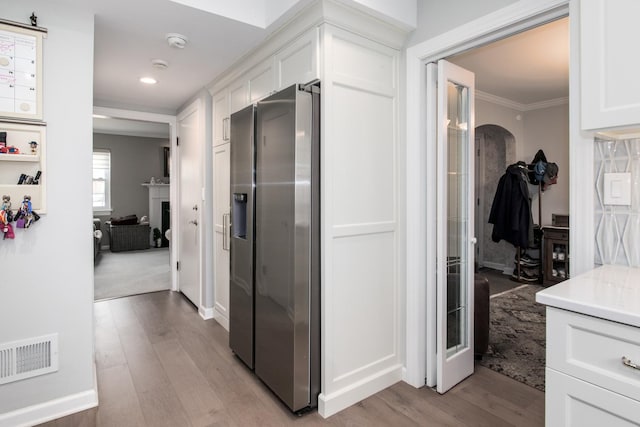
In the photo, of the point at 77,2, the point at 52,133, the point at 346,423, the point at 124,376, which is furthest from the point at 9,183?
the point at 346,423

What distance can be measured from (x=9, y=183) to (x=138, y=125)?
5.51 m

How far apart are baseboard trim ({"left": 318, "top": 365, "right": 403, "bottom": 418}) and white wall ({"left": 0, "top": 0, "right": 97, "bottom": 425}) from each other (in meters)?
1.36

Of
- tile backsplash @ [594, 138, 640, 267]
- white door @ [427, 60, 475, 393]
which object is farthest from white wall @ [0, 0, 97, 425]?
tile backsplash @ [594, 138, 640, 267]

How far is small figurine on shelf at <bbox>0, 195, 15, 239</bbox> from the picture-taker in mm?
1734

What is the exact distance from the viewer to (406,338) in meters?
2.31

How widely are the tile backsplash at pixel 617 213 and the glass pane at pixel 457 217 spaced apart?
883 mm

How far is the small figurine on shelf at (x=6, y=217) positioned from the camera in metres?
1.73

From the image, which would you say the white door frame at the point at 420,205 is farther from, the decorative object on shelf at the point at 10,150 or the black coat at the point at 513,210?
the black coat at the point at 513,210

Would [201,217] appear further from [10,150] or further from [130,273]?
[130,273]

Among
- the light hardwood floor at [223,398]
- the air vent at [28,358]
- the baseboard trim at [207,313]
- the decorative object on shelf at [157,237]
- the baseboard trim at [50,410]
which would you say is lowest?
the light hardwood floor at [223,398]

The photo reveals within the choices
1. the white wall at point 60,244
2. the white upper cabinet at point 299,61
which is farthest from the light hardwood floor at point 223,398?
the white upper cabinet at point 299,61

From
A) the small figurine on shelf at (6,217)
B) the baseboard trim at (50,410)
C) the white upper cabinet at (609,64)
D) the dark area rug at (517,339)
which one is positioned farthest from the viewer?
the dark area rug at (517,339)

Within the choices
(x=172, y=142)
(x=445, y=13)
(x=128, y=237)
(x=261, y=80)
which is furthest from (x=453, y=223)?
(x=128, y=237)

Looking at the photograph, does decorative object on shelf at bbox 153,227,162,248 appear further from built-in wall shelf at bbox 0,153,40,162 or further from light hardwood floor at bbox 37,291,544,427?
built-in wall shelf at bbox 0,153,40,162
